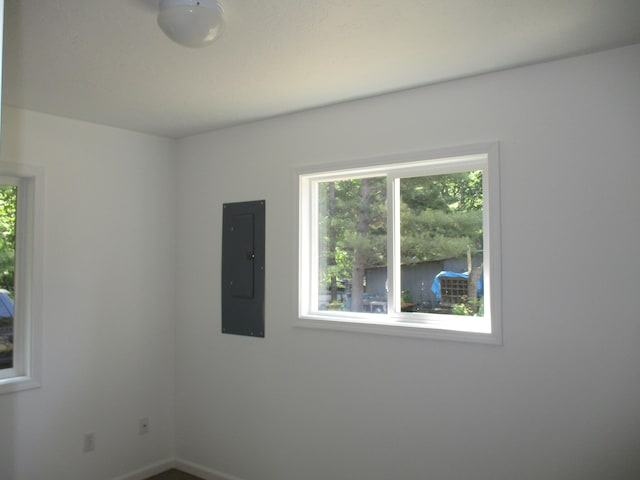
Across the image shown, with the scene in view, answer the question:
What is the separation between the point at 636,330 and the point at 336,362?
61.6 inches

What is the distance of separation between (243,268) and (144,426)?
4.55 ft

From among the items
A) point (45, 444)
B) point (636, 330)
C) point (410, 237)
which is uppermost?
point (410, 237)

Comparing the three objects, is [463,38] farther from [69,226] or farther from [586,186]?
[69,226]

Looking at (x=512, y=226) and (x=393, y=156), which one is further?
(x=393, y=156)

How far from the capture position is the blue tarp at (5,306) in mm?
3113

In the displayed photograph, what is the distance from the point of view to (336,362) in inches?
118

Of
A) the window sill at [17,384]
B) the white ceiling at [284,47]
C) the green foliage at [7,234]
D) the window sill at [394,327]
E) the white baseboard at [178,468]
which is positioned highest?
the white ceiling at [284,47]

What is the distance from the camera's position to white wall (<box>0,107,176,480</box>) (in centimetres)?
310

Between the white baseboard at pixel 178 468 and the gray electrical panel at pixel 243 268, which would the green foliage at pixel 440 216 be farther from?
the white baseboard at pixel 178 468

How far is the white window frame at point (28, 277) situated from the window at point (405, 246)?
163cm

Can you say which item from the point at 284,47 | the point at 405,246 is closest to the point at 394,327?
the point at 405,246

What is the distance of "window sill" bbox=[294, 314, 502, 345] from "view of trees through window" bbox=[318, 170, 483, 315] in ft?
0.31

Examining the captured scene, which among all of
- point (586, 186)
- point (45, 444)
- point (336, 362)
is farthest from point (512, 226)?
point (45, 444)

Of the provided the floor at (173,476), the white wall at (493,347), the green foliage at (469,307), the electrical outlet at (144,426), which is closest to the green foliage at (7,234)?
the electrical outlet at (144,426)
